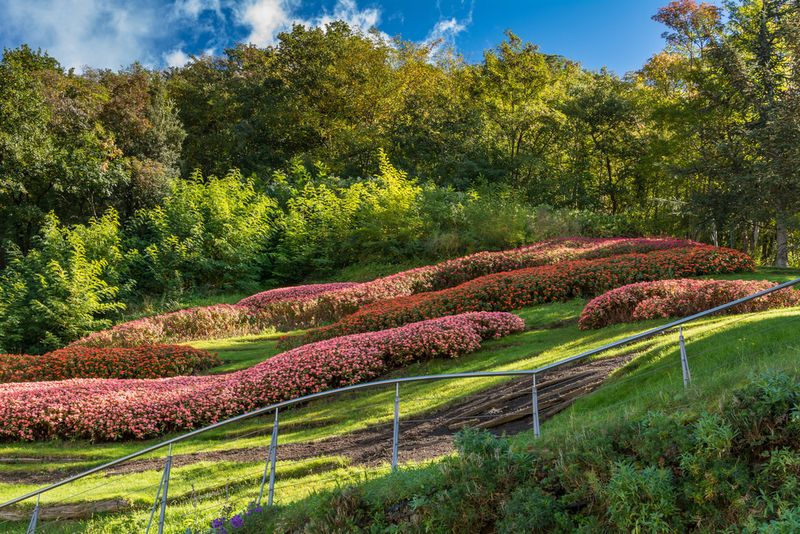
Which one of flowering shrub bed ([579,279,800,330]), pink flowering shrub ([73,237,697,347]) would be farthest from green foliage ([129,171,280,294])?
flowering shrub bed ([579,279,800,330])

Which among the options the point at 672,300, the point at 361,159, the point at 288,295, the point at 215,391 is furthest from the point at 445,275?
the point at 361,159

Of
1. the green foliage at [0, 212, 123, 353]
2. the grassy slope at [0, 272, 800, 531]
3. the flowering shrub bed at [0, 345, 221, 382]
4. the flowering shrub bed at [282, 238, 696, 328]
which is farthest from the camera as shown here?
the green foliage at [0, 212, 123, 353]

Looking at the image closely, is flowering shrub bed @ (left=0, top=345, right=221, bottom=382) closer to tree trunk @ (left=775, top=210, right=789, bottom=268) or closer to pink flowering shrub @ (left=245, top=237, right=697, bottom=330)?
pink flowering shrub @ (left=245, top=237, right=697, bottom=330)

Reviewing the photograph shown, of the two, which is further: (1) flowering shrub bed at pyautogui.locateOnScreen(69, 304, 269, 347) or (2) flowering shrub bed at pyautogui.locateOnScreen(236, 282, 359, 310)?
(2) flowering shrub bed at pyautogui.locateOnScreen(236, 282, 359, 310)

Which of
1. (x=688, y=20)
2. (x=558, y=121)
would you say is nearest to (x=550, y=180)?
(x=558, y=121)

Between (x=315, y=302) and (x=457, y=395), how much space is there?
32.1 feet

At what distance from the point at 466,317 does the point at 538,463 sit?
28.2 feet

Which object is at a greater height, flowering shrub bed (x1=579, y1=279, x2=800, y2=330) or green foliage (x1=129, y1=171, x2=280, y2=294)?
green foliage (x1=129, y1=171, x2=280, y2=294)

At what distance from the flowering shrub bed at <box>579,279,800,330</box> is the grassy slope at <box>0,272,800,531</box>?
53cm

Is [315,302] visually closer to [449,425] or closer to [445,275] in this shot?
[445,275]

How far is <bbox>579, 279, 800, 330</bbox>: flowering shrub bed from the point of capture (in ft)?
34.8

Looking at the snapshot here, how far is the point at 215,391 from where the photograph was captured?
11758mm

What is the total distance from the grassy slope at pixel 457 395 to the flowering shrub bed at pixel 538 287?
5.34 feet

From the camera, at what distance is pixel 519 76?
35906 mm
